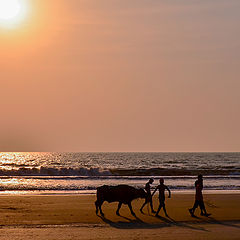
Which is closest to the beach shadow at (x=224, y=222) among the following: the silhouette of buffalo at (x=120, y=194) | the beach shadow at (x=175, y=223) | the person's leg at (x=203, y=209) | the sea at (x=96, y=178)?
the person's leg at (x=203, y=209)

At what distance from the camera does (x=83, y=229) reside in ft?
49.6

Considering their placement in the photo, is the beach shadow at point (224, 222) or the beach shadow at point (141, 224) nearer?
the beach shadow at point (141, 224)

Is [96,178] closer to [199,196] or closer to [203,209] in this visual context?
[203,209]

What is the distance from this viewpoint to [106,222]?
16.7 meters

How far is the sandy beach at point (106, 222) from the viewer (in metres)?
14.2

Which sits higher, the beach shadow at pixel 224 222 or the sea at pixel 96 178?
the sea at pixel 96 178

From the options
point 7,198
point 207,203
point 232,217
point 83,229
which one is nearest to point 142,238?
point 83,229

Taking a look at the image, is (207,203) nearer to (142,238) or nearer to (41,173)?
(142,238)

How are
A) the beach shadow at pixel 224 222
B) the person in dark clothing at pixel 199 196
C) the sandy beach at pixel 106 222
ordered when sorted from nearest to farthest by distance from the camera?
the sandy beach at pixel 106 222 < the beach shadow at pixel 224 222 < the person in dark clothing at pixel 199 196

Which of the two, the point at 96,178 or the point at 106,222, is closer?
the point at 106,222

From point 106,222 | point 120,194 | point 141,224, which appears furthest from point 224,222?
point 106,222

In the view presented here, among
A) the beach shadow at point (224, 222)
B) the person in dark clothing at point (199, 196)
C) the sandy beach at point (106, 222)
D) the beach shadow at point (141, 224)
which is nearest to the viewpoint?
the sandy beach at point (106, 222)

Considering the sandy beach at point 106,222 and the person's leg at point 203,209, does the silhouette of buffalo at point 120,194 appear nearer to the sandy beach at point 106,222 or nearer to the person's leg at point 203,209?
the sandy beach at point 106,222

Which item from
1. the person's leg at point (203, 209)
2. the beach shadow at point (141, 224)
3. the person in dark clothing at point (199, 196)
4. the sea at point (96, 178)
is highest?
the sea at point (96, 178)
